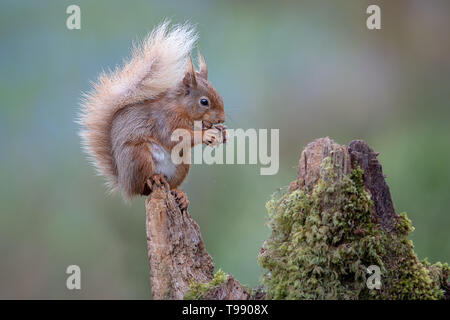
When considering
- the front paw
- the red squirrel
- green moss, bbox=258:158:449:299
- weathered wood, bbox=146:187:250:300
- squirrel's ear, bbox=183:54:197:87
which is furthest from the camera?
squirrel's ear, bbox=183:54:197:87

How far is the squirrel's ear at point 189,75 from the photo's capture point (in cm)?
275

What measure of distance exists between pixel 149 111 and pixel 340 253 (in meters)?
1.46

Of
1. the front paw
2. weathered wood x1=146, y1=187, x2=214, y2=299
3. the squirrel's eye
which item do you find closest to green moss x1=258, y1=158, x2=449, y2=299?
weathered wood x1=146, y1=187, x2=214, y2=299

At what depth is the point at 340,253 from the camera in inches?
65.4

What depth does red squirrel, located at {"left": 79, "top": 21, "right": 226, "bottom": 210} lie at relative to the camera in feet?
8.54

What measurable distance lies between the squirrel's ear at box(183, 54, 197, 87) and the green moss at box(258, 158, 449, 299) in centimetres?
122

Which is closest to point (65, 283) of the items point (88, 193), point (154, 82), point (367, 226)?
point (88, 193)

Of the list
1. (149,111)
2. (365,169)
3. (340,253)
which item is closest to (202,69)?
(149,111)

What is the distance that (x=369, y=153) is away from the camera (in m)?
1.81

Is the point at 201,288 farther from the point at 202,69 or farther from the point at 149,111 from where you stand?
the point at 202,69

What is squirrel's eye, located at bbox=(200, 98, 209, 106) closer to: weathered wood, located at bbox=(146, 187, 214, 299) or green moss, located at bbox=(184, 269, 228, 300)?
weathered wood, located at bbox=(146, 187, 214, 299)

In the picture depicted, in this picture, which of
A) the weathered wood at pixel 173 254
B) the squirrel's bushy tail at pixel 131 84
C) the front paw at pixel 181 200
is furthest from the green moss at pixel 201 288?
the squirrel's bushy tail at pixel 131 84

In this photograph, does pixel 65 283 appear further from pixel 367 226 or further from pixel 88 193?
pixel 367 226

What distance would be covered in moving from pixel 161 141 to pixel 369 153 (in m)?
1.26
